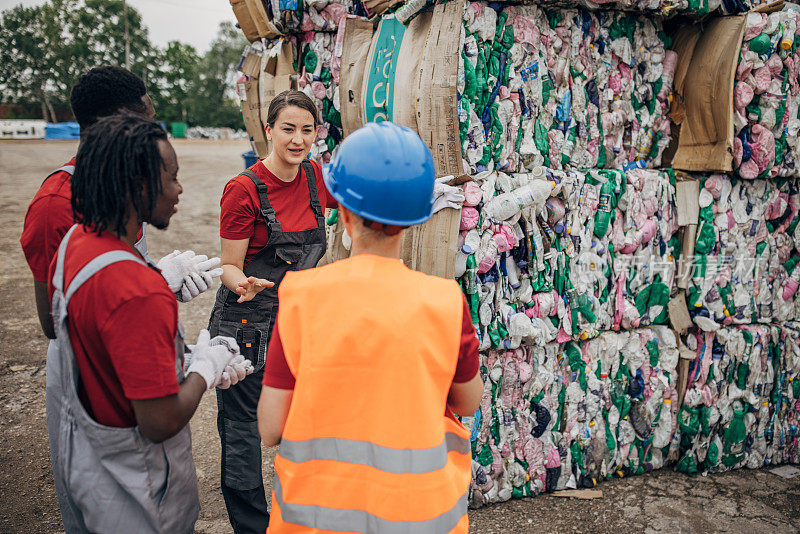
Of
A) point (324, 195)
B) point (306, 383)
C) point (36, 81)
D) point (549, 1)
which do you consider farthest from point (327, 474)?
point (36, 81)

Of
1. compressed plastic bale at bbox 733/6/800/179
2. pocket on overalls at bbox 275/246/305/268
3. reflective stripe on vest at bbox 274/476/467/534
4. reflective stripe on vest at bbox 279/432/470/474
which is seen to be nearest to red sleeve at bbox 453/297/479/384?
reflective stripe on vest at bbox 279/432/470/474

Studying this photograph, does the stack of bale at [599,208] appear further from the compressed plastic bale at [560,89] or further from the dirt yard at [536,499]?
the dirt yard at [536,499]

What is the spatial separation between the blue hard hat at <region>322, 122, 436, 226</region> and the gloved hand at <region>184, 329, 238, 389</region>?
24.5 inches

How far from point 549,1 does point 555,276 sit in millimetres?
1370

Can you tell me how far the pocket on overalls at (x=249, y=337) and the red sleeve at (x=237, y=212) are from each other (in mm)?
380

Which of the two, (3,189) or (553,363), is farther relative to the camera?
(3,189)

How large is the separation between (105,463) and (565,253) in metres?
2.34

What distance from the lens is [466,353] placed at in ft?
4.09

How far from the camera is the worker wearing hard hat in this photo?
3.78 feet

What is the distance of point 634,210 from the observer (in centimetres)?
305

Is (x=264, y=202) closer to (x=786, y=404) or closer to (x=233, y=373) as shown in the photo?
(x=233, y=373)

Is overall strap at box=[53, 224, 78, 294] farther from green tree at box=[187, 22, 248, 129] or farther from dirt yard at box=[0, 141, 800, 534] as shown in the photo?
green tree at box=[187, 22, 248, 129]

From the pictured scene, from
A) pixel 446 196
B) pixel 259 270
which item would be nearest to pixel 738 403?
pixel 446 196

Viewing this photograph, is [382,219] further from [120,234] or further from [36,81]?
[36,81]
